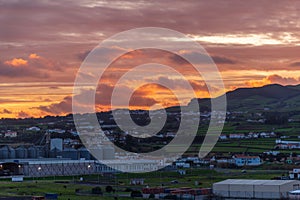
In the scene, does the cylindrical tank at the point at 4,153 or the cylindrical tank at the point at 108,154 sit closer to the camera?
the cylindrical tank at the point at 4,153

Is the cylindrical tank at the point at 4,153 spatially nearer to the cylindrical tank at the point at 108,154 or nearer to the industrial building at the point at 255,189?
the cylindrical tank at the point at 108,154

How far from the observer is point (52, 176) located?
5497cm

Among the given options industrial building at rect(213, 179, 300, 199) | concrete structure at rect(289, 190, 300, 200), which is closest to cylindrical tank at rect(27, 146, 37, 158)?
industrial building at rect(213, 179, 300, 199)

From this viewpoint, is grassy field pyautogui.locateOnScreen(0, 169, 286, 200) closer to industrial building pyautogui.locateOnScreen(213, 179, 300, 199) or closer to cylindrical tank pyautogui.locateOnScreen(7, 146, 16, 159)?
industrial building pyautogui.locateOnScreen(213, 179, 300, 199)

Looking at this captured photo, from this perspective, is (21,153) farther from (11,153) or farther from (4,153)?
(4,153)

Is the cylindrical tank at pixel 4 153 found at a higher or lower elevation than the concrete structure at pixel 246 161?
higher

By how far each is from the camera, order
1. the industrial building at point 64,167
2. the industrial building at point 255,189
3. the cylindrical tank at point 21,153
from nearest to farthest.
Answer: the industrial building at point 255,189 → the industrial building at point 64,167 → the cylindrical tank at point 21,153

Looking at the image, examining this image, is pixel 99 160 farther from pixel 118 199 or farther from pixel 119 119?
pixel 119 119

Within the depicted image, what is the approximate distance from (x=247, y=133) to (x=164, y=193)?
62.5 meters

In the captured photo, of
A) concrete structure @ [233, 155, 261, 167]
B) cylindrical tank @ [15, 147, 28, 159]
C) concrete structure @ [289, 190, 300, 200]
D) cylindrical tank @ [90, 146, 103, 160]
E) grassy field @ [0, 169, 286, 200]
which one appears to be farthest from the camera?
cylindrical tank @ [15, 147, 28, 159]

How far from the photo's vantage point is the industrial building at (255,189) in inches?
1432

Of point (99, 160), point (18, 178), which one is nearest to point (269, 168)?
point (99, 160)

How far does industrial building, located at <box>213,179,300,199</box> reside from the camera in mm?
36375

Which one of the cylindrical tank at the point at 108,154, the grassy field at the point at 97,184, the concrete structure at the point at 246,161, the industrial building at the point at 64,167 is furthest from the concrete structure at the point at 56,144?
the concrete structure at the point at 246,161
